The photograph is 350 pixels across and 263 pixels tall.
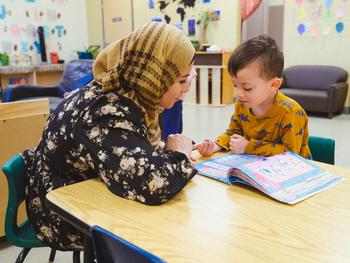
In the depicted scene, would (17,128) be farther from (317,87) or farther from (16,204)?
(317,87)

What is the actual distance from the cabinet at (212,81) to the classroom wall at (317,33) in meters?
1.09

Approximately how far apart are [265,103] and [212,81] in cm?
508

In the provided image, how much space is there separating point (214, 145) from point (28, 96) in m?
3.61

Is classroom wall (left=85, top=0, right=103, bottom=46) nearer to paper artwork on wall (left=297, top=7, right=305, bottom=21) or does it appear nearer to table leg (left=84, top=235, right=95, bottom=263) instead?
paper artwork on wall (left=297, top=7, right=305, bottom=21)

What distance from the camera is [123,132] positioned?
986 mm

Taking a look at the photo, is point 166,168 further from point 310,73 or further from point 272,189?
point 310,73

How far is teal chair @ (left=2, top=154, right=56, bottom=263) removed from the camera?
1.27 metres

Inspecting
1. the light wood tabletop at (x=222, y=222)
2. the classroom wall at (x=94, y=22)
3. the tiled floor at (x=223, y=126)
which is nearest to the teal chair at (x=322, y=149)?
the light wood tabletop at (x=222, y=222)

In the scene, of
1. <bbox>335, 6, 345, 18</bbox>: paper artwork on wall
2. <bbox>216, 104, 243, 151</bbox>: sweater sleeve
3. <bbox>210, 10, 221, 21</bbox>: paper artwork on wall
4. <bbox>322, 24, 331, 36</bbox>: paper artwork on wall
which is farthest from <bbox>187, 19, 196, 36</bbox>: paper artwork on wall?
<bbox>216, 104, 243, 151</bbox>: sweater sleeve

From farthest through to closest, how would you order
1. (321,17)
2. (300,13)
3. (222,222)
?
(300,13) → (321,17) → (222,222)

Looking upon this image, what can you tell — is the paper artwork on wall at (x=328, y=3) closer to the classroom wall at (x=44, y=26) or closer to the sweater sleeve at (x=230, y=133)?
the sweater sleeve at (x=230, y=133)

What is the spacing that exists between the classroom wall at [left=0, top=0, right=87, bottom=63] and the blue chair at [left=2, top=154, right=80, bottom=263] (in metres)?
6.08

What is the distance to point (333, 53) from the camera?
566 cm

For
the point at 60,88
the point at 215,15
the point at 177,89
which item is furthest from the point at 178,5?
the point at 177,89
